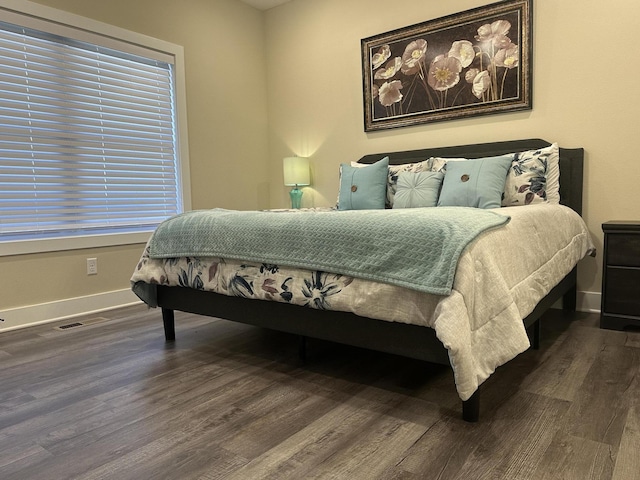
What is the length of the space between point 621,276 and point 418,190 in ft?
4.12

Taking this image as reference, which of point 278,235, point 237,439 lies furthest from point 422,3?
point 237,439

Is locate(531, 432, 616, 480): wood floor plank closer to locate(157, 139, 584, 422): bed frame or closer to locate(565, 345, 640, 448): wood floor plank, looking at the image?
locate(565, 345, 640, 448): wood floor plank

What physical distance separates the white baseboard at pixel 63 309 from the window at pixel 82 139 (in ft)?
1.27

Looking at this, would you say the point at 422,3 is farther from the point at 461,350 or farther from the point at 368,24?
the point at 461,350

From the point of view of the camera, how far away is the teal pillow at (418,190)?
2.95 meters

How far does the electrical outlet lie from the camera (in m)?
3.19

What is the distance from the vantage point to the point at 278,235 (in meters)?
1.81

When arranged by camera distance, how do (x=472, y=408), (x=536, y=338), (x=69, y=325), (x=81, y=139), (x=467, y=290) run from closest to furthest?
(x=467, y=290) → (x=472, y=408) → (x=536, y=338) → (x=69, y=325) → (x=81, y=139)

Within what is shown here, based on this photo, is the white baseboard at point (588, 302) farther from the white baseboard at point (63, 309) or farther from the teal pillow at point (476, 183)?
the white baseboard at point (63, 309)

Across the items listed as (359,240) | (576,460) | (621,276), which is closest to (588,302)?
(621,276)

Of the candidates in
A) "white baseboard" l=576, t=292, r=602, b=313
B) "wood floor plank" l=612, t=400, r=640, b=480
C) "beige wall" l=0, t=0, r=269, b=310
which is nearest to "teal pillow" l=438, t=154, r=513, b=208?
"white baseboard" l=576, t=292, r=602, b=313

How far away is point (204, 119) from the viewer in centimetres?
398

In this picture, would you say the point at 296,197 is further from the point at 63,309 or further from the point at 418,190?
the point at 63,309

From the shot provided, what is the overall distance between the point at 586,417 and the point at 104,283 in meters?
3.08
